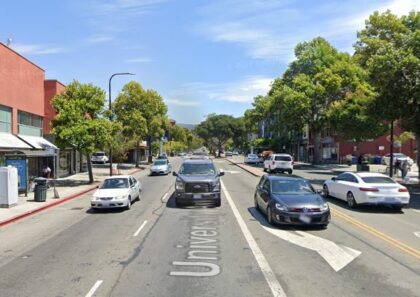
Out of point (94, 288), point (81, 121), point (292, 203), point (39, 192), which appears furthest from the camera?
point (81, 121)

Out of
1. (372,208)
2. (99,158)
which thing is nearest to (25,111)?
(372,208)

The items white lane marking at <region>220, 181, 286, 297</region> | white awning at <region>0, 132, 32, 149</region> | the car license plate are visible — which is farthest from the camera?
white awning at <region>0, 132, 32, 149</region>

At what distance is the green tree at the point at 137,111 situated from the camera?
54281mm

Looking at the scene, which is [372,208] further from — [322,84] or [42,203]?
[322,84]

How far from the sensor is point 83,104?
32188mm

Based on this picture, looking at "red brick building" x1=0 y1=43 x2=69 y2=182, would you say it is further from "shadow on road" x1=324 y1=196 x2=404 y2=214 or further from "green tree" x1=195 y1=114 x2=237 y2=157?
"green tree" x1=195 y1=114 x2=237 y2=157

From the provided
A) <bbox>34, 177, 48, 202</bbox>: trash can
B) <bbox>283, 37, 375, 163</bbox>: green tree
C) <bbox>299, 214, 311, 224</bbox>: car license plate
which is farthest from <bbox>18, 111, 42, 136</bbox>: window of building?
<bbox>283, 37, 375, 163</bbox>: green tree

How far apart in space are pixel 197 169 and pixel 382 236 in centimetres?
943

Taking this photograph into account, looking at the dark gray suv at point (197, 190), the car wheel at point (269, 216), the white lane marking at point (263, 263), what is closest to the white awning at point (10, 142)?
the dark gray suv at point (197, 190)

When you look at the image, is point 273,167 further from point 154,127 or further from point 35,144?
point 154,127

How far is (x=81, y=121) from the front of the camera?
31.3 m

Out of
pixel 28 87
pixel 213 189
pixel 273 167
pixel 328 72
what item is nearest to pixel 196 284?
pixel 213 189

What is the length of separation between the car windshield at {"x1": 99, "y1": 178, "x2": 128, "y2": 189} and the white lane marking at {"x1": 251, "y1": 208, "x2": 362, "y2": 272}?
8.09 meters

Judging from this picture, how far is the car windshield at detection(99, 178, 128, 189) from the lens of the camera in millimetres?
20469
